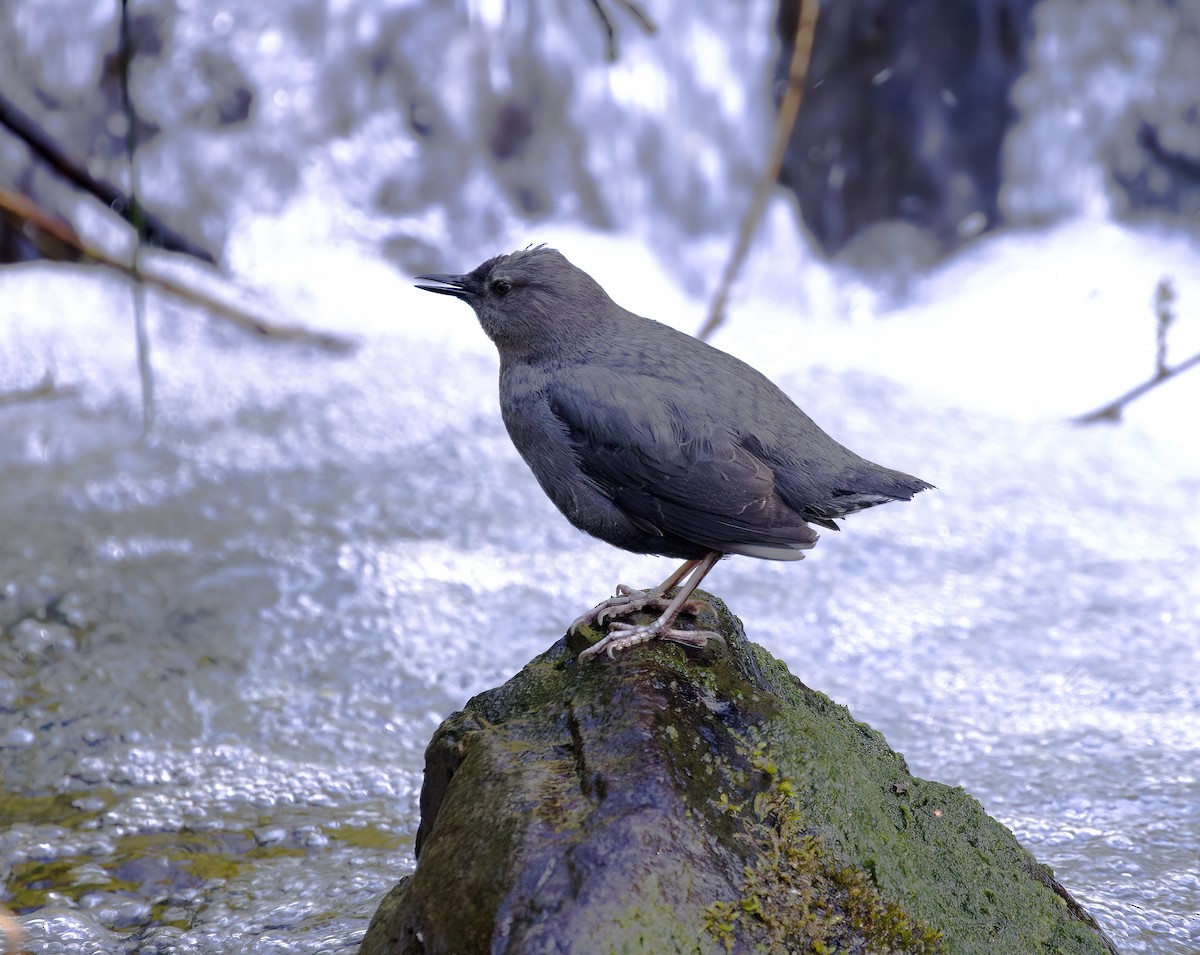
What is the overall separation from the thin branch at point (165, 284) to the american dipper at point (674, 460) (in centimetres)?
366

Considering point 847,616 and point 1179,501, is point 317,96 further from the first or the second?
point 1179,501

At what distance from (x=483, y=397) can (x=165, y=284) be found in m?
2.05

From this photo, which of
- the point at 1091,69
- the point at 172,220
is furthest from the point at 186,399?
the point at 1091,69

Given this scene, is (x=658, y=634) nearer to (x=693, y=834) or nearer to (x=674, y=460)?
(x=674, y=460)

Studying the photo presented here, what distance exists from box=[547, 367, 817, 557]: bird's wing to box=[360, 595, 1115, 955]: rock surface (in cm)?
25

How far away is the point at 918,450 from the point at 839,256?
2.82m

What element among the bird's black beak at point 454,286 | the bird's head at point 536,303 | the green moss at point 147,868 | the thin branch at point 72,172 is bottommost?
the green moss at point 147,868

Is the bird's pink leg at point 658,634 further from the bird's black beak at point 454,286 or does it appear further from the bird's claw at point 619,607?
the bird's black beak at point 454,286

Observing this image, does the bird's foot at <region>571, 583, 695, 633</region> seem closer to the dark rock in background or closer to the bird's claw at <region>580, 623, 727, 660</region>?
the bird's claw at <region>580, 623, 727, 660</region>

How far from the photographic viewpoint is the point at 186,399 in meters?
7.55

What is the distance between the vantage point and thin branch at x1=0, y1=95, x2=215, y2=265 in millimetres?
5172

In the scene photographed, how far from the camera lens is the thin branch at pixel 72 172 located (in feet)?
17.0

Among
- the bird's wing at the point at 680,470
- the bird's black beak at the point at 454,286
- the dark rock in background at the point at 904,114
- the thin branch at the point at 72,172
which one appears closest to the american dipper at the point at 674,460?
the bird's wing at the point at 680,470

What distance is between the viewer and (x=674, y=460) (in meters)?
2.70
